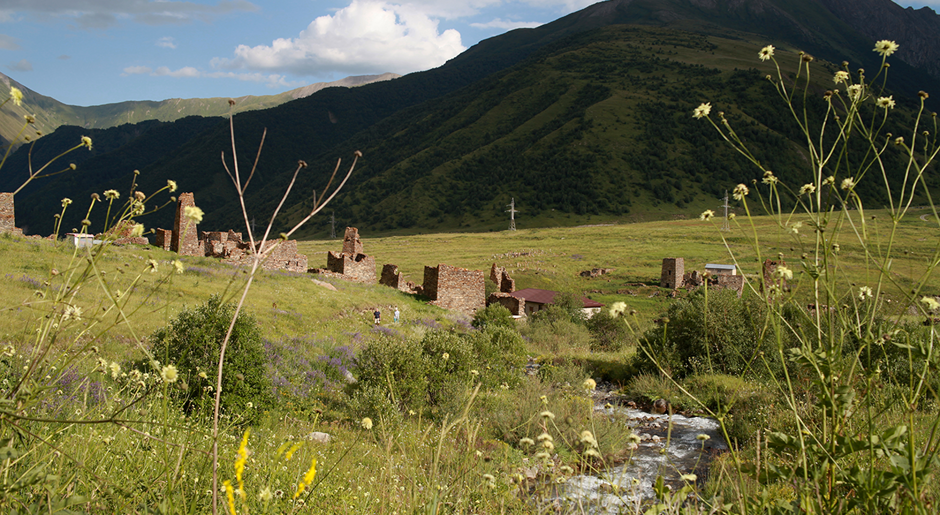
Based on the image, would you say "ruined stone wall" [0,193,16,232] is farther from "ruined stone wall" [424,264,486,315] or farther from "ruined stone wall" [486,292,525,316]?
"ruined stone wall" [486,292,525,316]

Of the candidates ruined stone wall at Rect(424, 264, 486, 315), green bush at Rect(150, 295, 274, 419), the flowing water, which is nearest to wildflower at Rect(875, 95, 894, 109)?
the flowing water

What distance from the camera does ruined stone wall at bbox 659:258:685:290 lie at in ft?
136

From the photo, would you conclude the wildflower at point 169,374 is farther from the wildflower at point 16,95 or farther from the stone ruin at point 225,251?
the stone ruin at point 225,251

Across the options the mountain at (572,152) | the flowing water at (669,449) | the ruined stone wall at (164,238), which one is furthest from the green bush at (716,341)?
the mountain at (572,152)

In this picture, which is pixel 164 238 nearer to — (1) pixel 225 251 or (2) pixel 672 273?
(1) pixel 225 251

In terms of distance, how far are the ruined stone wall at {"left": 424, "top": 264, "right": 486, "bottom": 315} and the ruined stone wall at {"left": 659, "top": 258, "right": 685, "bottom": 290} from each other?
19961 millimetres

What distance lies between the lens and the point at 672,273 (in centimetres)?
4181

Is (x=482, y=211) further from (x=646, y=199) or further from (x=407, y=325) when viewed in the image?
(x=407, y=325)

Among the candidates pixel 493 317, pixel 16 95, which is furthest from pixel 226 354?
pixel 493 317

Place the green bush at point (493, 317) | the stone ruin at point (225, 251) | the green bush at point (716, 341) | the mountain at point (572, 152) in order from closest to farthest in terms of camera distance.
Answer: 1. the green bush at point (716, 341)
2. the green bush at point (493, 317)
3. the stone ruin at point (225, 251)
4. the mountain at point (572, 152)

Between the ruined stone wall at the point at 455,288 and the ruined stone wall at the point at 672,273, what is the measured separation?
65.5 ft

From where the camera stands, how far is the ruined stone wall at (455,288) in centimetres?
2664

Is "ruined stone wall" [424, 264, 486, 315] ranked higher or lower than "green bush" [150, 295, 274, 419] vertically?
lower

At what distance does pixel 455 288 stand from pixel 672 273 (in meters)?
22.0
